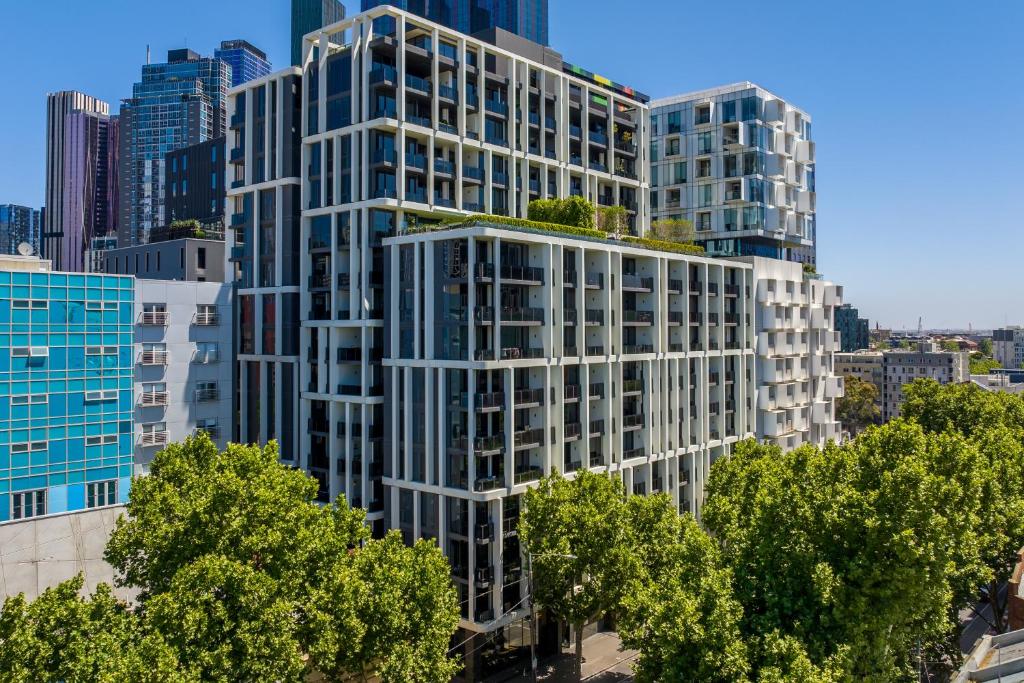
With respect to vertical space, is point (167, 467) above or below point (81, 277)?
below

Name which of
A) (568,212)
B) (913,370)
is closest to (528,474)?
(568,212)

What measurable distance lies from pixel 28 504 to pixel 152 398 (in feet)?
39.5

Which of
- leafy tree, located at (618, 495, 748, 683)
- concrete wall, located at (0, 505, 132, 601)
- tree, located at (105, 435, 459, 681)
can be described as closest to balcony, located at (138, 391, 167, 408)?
concrete wall, located at (0, 505, 132, 601)

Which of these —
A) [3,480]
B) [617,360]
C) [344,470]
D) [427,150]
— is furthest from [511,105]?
[3,480]

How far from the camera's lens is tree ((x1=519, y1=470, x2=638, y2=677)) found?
149 ft

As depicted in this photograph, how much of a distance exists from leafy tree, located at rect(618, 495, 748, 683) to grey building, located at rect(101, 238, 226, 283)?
175 feet

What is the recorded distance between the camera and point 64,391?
52406 millimetres

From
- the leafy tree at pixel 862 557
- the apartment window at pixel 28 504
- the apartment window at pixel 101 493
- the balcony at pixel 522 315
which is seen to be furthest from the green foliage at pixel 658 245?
the apartment window at pixel 28 504

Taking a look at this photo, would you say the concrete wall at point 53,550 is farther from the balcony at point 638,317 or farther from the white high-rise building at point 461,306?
the balcony at point 638,317

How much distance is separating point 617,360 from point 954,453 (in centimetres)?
2465

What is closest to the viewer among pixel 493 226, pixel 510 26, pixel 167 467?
pixel 167 467

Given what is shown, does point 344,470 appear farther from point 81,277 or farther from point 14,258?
point 14,258

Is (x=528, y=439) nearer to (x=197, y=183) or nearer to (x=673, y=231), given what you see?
(x=673, y=231)

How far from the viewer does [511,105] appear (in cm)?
6656
